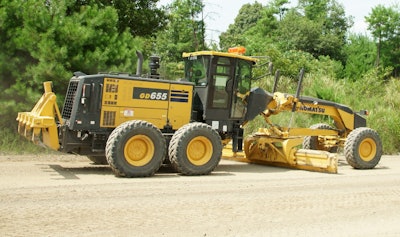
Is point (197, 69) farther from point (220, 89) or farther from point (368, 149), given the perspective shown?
point (368, 149)

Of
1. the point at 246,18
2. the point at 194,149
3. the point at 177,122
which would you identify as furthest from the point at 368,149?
the point at 246,18

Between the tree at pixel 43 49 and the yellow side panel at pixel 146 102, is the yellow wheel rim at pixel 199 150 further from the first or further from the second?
the tree at pixel 43 49

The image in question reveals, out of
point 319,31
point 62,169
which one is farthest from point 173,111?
point 319,31

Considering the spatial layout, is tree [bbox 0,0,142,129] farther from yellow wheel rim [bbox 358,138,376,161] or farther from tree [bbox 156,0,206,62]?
tree [bbox 156,0,206,62]

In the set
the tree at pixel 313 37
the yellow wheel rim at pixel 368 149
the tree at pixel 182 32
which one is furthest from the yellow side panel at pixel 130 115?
the tree at pixel 313 37

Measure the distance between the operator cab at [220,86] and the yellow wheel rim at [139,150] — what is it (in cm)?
204

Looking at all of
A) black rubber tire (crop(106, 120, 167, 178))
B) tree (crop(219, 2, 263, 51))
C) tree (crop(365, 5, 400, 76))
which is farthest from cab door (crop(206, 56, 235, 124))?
tree (crop(219, 2, 263, 51))

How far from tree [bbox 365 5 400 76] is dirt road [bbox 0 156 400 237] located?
1305 inches

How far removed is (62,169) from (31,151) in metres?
2.98

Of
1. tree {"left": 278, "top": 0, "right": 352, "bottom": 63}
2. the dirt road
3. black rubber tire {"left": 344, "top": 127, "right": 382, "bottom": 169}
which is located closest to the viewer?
the dirt road

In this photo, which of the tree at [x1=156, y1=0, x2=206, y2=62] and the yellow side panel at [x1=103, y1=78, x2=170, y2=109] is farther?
the tree at [x1=156, y1=0, x2=206, y2=62]

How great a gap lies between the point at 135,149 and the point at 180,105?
5.52 ft

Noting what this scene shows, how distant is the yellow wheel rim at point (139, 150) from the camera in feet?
34.2

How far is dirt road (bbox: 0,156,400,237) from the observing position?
6496 millimetres
